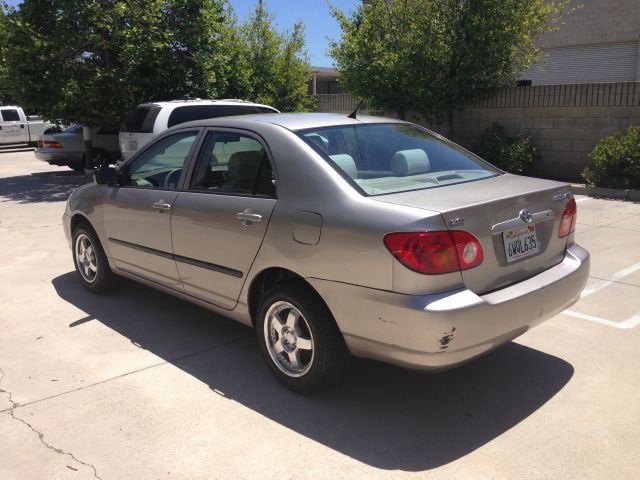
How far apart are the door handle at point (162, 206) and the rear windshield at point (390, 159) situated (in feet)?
4.09

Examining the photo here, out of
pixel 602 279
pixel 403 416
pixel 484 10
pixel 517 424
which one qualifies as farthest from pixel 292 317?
pixel 484 10

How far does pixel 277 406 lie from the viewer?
3.55 m

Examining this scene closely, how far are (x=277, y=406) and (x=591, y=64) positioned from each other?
17808 millimetres

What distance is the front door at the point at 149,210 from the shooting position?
4479 mm

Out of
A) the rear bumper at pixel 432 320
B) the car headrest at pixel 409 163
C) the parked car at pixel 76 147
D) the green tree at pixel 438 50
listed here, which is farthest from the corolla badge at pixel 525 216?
the parked car at pixel 76 147

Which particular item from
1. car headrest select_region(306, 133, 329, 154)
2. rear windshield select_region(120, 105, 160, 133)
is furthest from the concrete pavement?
rear windshield select_region(120, 105, 160, 133)

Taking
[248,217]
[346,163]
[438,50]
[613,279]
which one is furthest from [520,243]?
[438,50]

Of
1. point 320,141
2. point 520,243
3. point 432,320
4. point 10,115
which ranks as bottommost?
point 432,320

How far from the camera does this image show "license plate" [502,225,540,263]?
10.8 feet

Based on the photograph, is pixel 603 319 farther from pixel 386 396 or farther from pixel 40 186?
pixel 40 186

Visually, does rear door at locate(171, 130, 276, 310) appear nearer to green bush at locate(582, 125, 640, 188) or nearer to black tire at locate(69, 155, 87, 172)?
green bush at locate(582, 125, 640, 188)

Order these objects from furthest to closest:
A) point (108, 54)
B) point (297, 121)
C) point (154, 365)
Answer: point (108, 54)
point (154, 365)
point (297, 121)

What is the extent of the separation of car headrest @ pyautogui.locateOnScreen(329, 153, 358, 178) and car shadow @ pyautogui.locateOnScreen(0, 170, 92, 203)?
9998mm

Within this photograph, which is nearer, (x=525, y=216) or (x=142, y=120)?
(x=525, y=216)
